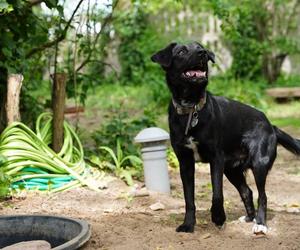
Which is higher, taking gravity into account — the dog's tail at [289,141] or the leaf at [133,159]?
the dog's tail at [289,141]

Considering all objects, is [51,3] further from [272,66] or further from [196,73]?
[272,66]

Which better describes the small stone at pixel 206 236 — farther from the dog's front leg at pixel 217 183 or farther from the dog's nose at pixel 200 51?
the dog's nose at pixel 200 51

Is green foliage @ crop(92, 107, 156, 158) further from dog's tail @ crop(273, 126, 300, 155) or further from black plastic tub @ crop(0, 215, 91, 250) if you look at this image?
black plastic tub @ crop(0, 215, 91, 250)

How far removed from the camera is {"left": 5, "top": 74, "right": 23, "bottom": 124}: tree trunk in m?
5.69

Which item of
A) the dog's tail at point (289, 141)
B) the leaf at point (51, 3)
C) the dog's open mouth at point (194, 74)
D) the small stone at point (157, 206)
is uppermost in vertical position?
the leaf at point (51, 3)

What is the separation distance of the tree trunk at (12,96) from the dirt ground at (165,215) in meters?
0.98

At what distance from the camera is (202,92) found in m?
4.14

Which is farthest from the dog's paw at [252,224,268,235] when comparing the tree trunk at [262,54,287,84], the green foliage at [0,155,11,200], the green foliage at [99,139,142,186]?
the tree trunk at [262,54,287,84]

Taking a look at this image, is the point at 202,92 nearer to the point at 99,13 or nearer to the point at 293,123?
the point at 99,13

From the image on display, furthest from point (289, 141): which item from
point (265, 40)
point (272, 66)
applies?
point (272, 66)

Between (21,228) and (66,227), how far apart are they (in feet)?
1.24

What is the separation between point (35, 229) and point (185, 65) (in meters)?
1.57

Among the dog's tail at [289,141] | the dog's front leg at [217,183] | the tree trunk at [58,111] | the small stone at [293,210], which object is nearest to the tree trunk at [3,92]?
the tree trunk at [58,111]

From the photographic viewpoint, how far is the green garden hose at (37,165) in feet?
17.5
